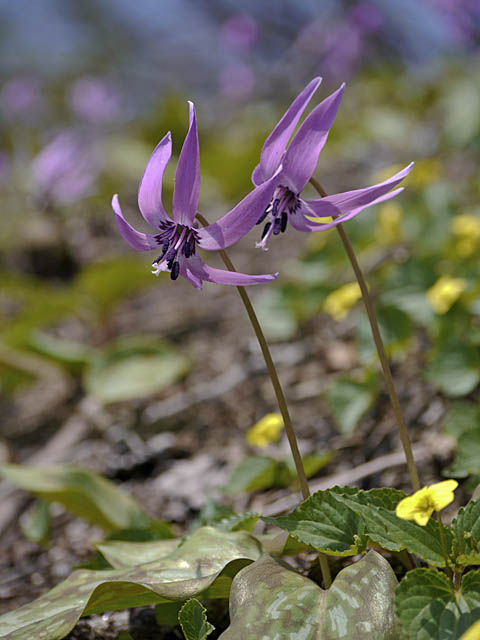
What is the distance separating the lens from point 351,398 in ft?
5.54

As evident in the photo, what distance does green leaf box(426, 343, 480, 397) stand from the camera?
1.52 m

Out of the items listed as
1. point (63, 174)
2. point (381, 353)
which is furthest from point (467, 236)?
point (63, 174)

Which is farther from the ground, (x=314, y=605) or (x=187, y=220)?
(x=187, y=220)

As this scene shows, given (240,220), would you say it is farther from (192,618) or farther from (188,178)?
(192,618)

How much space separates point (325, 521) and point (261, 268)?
8.88ft

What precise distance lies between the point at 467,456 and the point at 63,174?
3.41m

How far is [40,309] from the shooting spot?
280 cm

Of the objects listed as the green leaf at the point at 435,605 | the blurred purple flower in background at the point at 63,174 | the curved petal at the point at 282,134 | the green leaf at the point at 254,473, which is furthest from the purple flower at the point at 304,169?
the blurred purple flower in background at the point at 63,174

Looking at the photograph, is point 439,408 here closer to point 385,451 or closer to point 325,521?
point 385,451

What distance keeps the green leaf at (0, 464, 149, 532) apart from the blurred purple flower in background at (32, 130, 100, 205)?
278 centimetres

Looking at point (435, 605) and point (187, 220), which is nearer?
point (435, 605)

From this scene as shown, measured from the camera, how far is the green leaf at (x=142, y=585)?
960 mm

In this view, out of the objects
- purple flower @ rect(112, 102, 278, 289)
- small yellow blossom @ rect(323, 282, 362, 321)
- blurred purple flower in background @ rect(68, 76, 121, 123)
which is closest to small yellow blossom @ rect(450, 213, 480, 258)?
small yellow blossom @ rect(323, 282, 362, 321)

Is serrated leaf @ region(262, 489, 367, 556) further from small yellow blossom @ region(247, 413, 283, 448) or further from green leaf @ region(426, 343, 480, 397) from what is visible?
green leaf @ region(426, 343, 480, 397)
